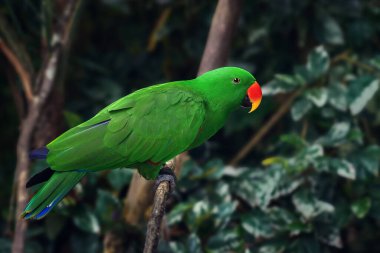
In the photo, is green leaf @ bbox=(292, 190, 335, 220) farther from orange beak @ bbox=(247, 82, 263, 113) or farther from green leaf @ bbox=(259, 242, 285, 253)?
orange beak @ bbox=(247, 82, 263, 113)

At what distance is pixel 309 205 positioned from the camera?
3195 millimetres

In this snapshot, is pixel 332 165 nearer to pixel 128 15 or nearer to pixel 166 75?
→ pixel 166 75

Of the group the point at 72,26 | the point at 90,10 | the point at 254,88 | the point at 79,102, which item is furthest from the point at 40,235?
the point at 254,88

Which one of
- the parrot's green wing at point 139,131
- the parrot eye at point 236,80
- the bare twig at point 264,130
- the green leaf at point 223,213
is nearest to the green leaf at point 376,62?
the bare twig at point 264,130

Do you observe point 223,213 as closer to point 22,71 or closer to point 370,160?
point 370,160

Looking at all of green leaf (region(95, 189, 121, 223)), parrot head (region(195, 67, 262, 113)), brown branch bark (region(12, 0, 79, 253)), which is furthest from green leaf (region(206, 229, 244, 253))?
parrot head (region(195, 67, 262, 113))

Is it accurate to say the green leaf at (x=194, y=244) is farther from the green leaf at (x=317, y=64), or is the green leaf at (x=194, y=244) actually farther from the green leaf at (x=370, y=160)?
the green leaf at (x=317, y=64)

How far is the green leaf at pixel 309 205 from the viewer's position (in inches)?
125

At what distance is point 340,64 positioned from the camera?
3.67 meters

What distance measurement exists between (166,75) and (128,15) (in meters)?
0.42

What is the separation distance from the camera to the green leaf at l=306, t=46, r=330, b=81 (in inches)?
133

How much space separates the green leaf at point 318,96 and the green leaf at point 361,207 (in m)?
0.46

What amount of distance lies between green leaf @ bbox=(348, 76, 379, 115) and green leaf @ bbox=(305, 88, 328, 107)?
0.12 metres

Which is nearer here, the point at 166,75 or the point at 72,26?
the point at 72,26
